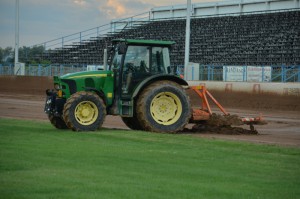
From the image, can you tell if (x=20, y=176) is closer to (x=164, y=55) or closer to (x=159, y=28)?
(x=164, y=55)

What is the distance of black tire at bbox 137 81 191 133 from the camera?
1591cm

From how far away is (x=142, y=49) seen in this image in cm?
1620

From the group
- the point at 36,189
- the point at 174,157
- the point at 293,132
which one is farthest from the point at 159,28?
the point at 36,189

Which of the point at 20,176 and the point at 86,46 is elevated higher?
the point at 86,46

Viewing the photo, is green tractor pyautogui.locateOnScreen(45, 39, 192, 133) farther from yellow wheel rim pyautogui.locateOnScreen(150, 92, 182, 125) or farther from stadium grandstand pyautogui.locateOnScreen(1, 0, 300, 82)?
stadium grandstand pyautogui.locateOnScreen(1, 0, 300, 82)

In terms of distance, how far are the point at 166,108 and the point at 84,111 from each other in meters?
2.21

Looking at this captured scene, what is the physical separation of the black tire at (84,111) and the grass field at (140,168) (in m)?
1.33

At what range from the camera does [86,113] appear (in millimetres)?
15453

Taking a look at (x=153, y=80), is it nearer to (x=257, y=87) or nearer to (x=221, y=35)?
(x=257, y=87)

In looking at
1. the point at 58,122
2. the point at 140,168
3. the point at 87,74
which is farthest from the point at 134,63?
the point at 140,168

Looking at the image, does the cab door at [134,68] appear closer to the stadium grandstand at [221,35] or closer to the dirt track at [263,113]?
the dirt track at [263,113]

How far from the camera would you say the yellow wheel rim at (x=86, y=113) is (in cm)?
1538

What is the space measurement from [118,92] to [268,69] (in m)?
17.5

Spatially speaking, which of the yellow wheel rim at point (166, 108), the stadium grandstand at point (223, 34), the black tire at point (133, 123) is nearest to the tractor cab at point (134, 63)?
the yellow wheel rim at point (166, 108)
